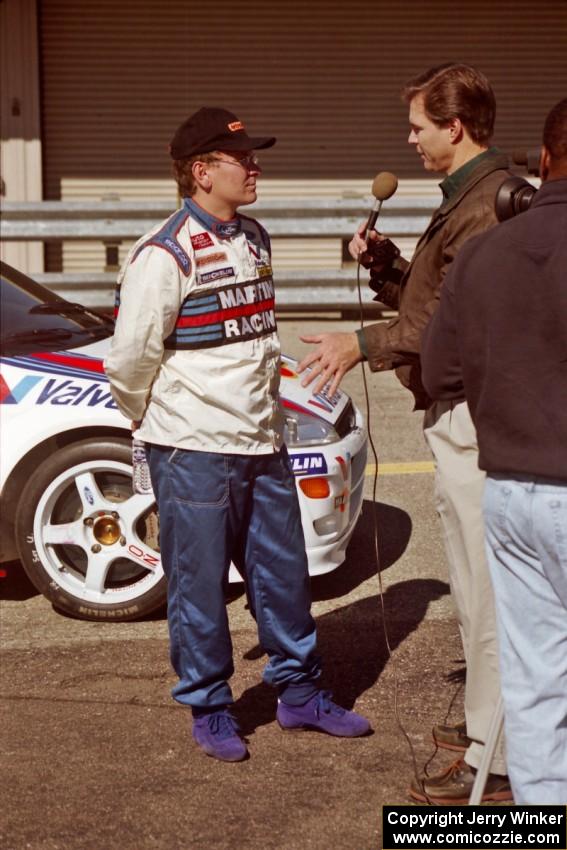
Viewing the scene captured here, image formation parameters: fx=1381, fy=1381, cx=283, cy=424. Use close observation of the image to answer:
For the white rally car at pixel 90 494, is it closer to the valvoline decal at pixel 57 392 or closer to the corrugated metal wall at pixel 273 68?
the valvoline decal at pixel 57 392

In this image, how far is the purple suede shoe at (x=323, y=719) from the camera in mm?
4488

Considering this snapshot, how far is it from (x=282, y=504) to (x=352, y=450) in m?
1.30

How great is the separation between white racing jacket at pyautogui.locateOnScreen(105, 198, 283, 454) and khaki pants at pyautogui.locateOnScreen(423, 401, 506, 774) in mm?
608

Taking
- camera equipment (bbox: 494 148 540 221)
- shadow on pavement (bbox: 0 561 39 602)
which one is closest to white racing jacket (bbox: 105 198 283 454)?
camera equipment (bbox: 494 148 540 221)

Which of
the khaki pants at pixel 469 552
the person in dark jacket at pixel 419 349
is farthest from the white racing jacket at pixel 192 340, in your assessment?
the khaki pants at pixel 469 552

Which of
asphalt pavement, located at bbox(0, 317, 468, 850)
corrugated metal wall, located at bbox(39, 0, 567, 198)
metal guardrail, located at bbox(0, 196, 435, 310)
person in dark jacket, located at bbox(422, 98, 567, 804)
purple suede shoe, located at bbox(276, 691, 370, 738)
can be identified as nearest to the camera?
person in dark jacket, located at bbox(422, 98, 567, 804)

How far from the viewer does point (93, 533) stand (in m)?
5.50

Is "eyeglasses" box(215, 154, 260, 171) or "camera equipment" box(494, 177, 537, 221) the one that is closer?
"camera equipment" box(494, 177, 537, 221)

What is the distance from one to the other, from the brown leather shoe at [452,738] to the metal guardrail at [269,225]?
848cm

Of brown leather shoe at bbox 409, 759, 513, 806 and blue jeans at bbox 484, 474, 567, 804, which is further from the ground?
blue jeans at bbox 484, 474, 567, 804

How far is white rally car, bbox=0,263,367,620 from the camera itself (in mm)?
5473

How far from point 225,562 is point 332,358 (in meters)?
0.80

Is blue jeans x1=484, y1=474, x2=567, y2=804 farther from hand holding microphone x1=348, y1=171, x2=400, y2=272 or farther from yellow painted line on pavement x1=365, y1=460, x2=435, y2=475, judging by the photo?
yellow painted line on pavement x1=365, y1=460, x2=435, y2=475

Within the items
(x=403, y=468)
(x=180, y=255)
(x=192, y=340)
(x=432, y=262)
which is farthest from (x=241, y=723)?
(x=403, y=468)
